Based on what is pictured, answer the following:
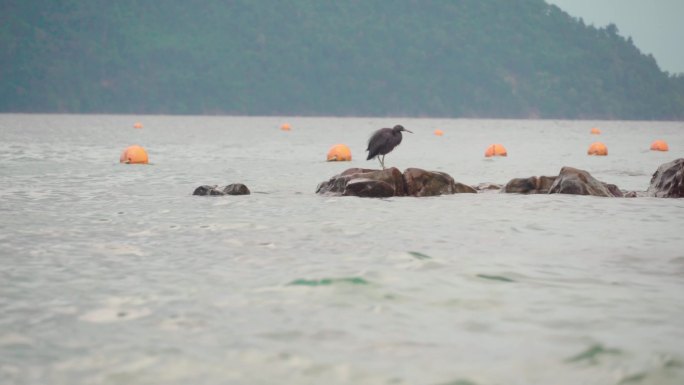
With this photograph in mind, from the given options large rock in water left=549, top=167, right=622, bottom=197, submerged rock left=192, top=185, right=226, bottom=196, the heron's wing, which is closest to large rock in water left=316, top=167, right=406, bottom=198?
submerged rock left=192, top=185, right=226, bottom=196

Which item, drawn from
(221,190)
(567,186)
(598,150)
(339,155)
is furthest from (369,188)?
(598,150)

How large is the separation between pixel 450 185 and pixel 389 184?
1.28 metres

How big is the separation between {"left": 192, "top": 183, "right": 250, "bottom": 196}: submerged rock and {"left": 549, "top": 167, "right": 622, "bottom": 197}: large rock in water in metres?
5.15

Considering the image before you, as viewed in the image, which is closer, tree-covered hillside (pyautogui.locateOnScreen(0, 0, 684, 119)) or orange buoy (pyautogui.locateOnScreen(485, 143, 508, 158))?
orange buoy (pyautogui.locateOnScreen(485, 143, 508, 158))

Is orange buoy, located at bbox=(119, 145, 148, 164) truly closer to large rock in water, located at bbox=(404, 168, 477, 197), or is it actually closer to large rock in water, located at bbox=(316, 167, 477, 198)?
large rock in water, located at bbox=(316, 167, 477, 198)

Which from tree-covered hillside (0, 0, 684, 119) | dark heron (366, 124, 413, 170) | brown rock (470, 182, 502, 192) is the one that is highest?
tree-covered hillside (0, 0, 684, 119)

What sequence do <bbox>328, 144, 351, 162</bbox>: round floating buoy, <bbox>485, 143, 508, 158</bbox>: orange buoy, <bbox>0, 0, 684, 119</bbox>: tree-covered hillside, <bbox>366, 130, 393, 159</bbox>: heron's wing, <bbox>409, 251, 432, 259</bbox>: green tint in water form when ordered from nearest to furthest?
<bbox>409, 251, 432, 259</bbox>: green tint in water → <bbox>366, 130, 393, 159</bbox>: heron's wing → <bbox>328, 144, 351, 162</bbox>: round floating buoy → <bbox>485, 143, 508, 158</bbox>: orange buoy → <bbox>0, 0, 684, 119</bbox>: tree-covered hillside

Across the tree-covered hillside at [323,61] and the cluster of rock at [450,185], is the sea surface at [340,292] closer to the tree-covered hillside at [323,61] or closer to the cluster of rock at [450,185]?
the cluster of rock at [450,185]

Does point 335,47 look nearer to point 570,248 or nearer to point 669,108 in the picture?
point 669,108

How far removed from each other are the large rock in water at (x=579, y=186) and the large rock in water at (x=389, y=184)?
1.70m

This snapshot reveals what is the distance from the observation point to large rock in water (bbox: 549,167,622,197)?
49.4 ft

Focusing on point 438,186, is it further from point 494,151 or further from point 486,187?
point 494,151

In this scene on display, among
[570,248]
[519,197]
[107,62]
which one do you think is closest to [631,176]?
[519,197]

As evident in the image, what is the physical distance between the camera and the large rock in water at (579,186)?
1505 cm
